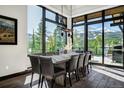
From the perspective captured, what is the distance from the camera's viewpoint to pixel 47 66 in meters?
3.01

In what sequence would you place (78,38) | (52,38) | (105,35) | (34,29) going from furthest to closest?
(78,38), (52,38), (105,35), (34,29)

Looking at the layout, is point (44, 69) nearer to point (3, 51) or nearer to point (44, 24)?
point (3, 51)

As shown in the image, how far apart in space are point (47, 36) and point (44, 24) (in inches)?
25.7

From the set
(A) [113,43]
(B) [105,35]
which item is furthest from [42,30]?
(A) [113,43]

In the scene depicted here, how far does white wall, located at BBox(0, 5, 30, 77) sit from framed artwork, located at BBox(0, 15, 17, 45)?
0.14 meters

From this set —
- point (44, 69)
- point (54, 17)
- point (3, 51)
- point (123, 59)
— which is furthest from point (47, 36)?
point (123, 59)

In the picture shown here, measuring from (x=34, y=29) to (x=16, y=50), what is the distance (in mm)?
1487

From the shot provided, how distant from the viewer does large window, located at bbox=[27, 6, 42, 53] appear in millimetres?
5232

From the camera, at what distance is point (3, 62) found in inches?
155

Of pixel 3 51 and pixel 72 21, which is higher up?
pixel 72 21

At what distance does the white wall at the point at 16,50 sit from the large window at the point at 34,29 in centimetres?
44

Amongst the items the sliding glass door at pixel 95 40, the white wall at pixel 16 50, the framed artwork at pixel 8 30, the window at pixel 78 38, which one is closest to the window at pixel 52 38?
the window at pixel 78 38

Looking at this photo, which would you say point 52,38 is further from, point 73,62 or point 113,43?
point 113,43

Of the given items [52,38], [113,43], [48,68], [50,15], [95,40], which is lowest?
[48,68]
